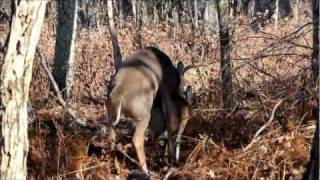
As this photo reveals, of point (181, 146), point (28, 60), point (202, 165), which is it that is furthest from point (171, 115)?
point (28, 60)

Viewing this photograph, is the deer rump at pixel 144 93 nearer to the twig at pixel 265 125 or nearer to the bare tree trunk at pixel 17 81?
the twig at pixel 265 125

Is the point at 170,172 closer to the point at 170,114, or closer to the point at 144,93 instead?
the point at 144,93

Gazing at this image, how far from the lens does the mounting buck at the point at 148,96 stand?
6613mm

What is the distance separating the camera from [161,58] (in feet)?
24.6

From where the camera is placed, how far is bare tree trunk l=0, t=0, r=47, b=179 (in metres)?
4.45

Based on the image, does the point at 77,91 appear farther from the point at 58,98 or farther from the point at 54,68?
the point at 58,98

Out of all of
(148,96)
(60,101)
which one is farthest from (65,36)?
(148,96)

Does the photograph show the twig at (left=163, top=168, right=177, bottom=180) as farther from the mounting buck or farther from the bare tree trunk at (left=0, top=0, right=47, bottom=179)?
the bare tree trunk at (left=0, top=0, right=47, bottom=179)

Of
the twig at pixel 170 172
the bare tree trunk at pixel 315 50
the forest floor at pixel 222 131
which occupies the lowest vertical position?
the twig at pixel 170 172

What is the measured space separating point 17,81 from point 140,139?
98.6 inches

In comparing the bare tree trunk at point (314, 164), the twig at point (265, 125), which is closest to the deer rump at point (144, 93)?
the twig at point (265, 125)

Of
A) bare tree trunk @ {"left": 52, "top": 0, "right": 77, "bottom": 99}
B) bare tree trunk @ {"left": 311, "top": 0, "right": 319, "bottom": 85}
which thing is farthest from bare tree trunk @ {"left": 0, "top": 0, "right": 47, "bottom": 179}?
bare tree trunk @ {"left": 52, "top": 0, "right": 77, "bottom": 99}

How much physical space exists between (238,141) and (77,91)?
408 centimetres

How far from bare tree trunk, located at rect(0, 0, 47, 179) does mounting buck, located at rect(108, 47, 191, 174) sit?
6.57 ft
